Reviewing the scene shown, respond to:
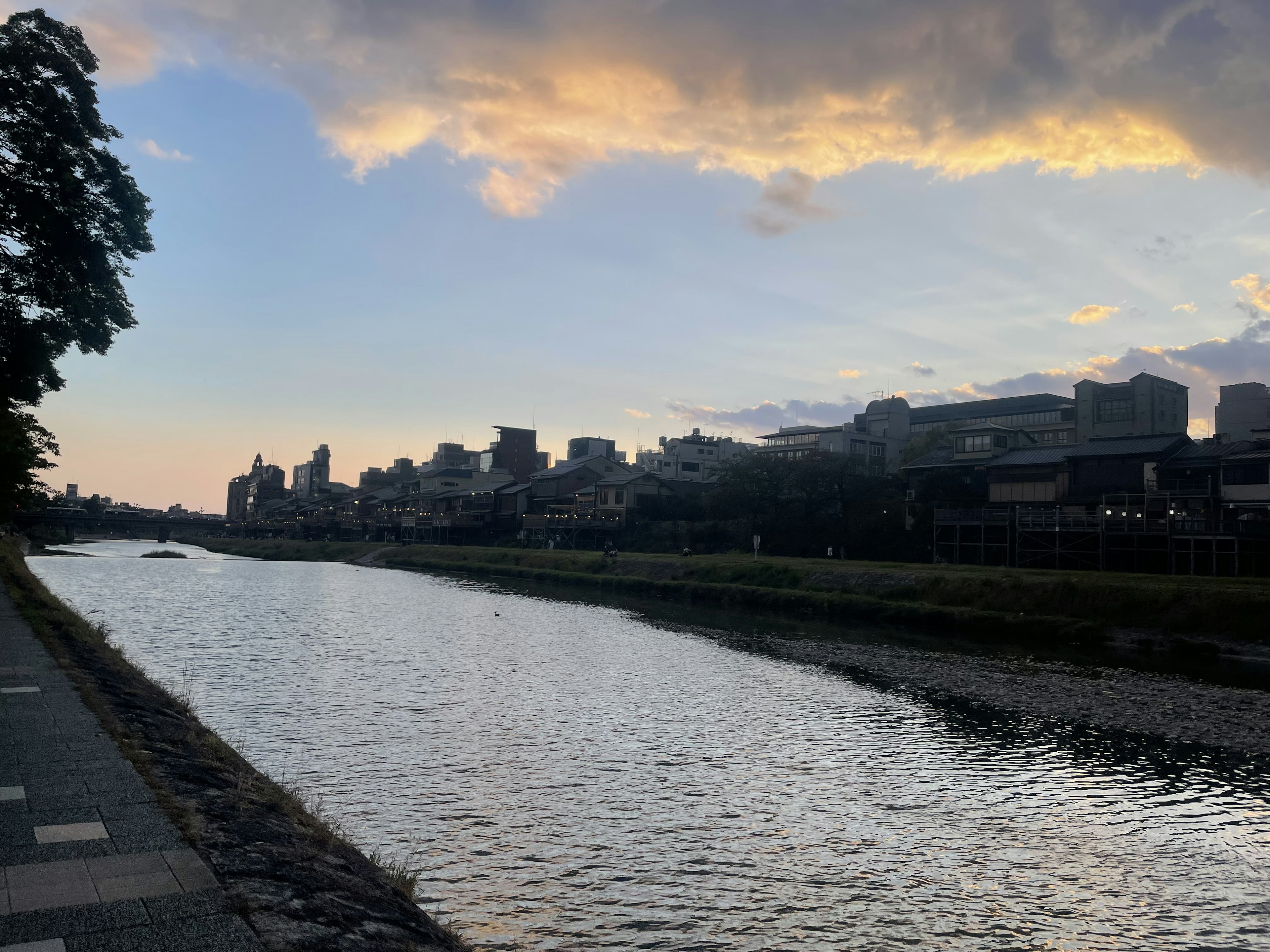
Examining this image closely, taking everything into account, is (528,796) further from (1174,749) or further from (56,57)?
(56,57)

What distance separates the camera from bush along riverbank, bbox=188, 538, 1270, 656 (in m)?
35.8

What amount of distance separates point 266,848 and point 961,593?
42.7 m

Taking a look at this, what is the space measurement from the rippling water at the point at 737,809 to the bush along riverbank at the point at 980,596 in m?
16.8

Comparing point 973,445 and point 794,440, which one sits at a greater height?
point 794,440

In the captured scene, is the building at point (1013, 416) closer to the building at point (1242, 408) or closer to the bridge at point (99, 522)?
the building at point (1242, 408)

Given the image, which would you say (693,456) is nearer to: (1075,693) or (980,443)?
(980,443)

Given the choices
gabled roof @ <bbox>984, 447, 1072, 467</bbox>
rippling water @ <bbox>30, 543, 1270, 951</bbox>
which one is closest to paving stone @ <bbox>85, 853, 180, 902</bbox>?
rippling water @ <bbox>30, 543, 1270, 951</bbox>

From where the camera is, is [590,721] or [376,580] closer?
[590,721]

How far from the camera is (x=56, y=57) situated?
2286cm

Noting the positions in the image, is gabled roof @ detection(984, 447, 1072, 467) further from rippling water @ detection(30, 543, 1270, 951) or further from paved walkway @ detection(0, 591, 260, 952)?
paved walkway @ detection(0, 591, 260, 952)

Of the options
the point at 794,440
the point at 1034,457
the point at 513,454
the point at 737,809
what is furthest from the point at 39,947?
the point at 513,454

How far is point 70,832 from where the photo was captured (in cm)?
861

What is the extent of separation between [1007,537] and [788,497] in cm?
2506

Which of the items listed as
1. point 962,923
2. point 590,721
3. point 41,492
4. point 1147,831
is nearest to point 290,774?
point 590,721
